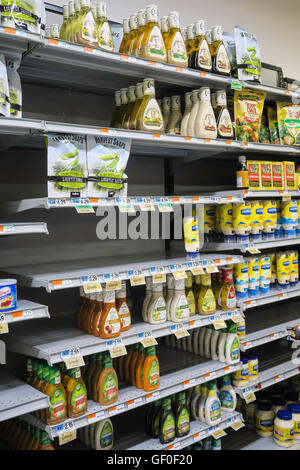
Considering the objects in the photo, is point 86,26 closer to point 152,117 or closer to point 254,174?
point 152,117

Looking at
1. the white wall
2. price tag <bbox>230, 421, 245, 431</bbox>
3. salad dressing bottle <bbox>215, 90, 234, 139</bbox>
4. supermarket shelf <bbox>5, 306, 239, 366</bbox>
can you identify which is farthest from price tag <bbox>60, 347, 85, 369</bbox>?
the white wall

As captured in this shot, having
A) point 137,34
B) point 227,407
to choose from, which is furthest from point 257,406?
point 137,34

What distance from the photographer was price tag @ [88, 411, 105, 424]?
2.17 metres

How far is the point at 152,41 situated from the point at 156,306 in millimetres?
1427

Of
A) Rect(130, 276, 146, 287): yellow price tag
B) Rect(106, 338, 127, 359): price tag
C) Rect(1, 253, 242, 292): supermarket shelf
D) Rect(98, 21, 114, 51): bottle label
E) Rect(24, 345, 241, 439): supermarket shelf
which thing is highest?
Rect(98, 21, 114, 51): bottle label

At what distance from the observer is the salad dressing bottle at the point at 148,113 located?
2.39 meters

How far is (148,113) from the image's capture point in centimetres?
240

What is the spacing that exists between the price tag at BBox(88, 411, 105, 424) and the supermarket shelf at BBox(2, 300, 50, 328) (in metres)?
0.60

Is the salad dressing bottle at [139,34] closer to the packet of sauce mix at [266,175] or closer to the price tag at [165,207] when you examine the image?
the price tag at [165,207]

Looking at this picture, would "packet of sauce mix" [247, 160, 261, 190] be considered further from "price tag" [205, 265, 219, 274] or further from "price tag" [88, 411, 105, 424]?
"price tag" [88, 411, 105, 424]

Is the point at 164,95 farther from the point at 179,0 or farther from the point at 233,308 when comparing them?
the point at 233,308

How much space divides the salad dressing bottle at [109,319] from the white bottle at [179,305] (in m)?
0.41

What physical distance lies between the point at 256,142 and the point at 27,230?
1773mm

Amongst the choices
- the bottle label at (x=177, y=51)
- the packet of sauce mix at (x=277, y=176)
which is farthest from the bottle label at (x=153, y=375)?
the bottle label at (x=177, y=51)
